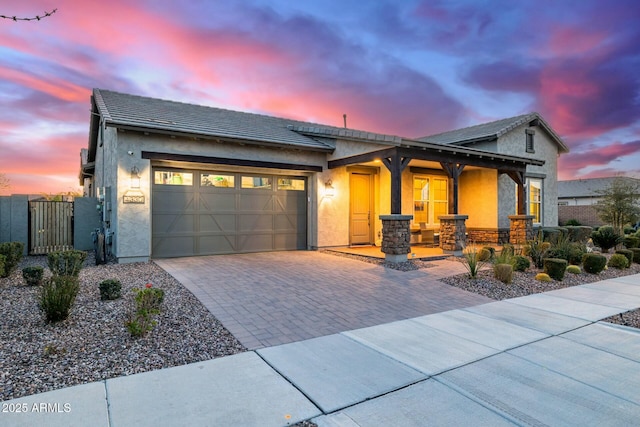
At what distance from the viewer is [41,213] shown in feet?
36.3

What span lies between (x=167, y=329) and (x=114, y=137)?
6.96 m

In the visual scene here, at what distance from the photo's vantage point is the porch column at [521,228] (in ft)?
41.8

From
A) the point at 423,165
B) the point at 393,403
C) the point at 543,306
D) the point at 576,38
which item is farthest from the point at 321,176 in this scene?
the point at 393,403

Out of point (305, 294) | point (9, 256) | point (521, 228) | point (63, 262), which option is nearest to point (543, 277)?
point (305, 294)

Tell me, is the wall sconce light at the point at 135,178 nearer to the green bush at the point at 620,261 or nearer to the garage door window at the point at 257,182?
the garage door window at the point at 257,182

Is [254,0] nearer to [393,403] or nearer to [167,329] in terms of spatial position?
[167,329]

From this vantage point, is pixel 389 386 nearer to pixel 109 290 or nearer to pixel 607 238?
pixel 109 290

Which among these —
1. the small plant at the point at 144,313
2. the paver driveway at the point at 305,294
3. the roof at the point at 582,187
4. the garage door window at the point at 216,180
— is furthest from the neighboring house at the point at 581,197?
the small plant at the point at 144,313

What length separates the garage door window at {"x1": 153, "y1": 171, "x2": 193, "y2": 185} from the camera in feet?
32.4

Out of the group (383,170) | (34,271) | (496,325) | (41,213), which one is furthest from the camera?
(383,170)

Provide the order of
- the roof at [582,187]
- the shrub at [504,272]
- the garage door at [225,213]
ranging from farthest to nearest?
the roof at [582,187]
the garage door at [225,213]
the shrub at [504,272]

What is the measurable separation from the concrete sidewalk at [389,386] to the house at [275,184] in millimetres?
5317

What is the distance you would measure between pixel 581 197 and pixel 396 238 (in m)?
35.2

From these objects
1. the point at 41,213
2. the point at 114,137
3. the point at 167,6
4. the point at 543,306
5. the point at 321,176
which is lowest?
the point at 543,306
